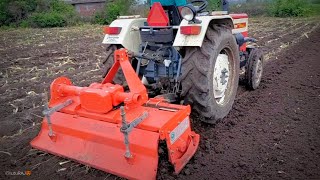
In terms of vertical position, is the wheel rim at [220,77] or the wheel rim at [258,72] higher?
the wheel rim at [220,77]

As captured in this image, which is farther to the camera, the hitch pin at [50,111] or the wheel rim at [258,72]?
the wheel rim at [258,72]

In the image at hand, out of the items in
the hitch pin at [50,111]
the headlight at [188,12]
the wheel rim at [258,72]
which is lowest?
the wheel rim at [258,72]

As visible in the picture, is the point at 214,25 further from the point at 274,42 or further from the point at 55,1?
the point at 55,1

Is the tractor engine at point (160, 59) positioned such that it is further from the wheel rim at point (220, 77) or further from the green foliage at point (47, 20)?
the green foliage at point (47, 20)

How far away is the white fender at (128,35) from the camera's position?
12.5ft

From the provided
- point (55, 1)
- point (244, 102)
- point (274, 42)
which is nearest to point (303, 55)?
point (274, 42)

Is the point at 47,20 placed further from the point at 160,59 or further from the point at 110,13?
the point at 160,59

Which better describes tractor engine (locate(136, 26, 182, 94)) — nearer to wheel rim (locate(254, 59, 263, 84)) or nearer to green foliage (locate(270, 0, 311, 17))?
wheel rim (locate(254, 59, 263, 84))

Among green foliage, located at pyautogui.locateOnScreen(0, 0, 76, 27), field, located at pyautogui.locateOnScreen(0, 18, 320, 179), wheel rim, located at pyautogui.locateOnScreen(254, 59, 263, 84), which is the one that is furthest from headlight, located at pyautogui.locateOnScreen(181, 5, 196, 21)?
green foliage, located at pyautogui.locateOnScreen(0, 0, 76, 27)

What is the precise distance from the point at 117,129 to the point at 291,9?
2499 centimetres

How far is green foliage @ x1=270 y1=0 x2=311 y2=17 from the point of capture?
926 inches

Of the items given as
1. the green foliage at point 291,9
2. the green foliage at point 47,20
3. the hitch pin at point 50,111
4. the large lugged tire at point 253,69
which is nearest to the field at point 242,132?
the large lugged tire at point 253,69

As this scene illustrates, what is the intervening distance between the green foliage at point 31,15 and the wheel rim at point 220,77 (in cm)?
2471

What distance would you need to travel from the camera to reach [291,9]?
77.9ft
